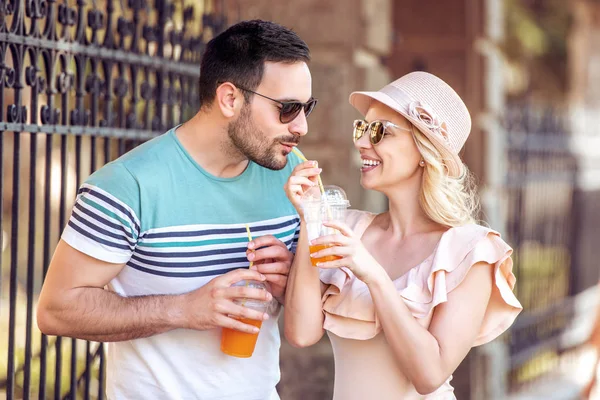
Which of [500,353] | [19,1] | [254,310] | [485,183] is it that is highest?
[19,1]

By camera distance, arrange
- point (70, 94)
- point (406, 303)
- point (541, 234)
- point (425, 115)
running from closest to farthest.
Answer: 1. point (406, 303)
2. point (425, 115)
3. point (70, 94)
4. point (541, 234)

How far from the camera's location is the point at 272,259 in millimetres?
2760

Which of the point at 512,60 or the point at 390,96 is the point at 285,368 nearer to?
the point at 390,96

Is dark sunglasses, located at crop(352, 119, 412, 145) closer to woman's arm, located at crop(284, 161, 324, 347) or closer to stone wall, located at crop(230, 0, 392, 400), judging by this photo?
woman's arm, located at crop(284, 161, 324, 347)

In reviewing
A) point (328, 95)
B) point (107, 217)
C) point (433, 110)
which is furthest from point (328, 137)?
point (107, 217)

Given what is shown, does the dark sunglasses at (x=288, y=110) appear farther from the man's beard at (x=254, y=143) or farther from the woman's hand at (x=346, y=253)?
the woman's hand at (x=346, y=253)

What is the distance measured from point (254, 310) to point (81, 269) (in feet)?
1.59

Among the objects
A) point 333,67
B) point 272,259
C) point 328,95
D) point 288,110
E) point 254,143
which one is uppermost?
point 333,67

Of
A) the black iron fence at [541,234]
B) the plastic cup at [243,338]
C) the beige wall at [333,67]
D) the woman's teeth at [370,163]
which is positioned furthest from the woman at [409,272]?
the black iron fence at [541,234]

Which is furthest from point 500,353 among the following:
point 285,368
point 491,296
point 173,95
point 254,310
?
point 254,310

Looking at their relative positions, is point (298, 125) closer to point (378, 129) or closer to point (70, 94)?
point (378, 129)

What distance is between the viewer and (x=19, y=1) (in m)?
3.14

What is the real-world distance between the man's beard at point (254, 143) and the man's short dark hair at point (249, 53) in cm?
9

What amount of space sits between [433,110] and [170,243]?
91 centimetres
